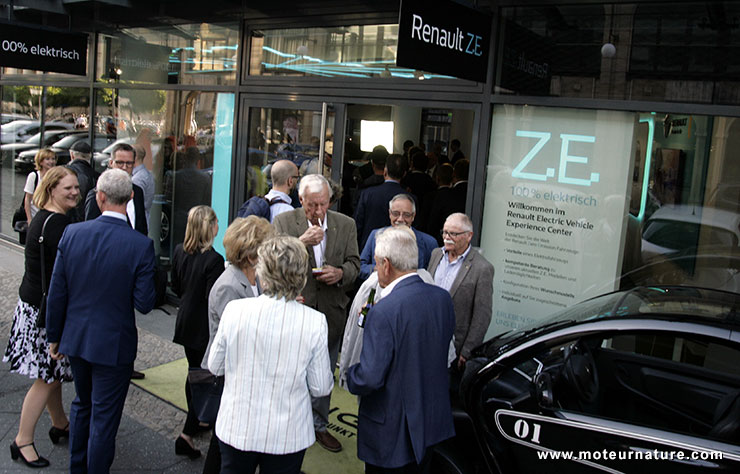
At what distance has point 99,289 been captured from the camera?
3.89 metres

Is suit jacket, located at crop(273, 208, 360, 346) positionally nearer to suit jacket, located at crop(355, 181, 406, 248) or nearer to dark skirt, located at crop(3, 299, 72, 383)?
suit jacket, located at crop(355, 181, 406, 248)

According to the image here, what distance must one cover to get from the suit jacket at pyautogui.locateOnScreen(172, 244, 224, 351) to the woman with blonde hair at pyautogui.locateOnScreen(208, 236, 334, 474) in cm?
128

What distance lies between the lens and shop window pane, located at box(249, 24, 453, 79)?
673cm

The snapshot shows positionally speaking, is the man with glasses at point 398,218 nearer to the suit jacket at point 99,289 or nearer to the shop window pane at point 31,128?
the suit jacket at point 99,289

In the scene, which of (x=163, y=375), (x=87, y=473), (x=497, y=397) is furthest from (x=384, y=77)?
(x=87, y=473)

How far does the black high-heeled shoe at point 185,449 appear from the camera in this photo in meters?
4.66

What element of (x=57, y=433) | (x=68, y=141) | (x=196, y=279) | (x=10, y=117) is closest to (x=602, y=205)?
(x=196, y=279)

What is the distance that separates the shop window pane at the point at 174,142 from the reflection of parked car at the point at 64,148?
24 centimetres

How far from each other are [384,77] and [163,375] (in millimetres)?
3553

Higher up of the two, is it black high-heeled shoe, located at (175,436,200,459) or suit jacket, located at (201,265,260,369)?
suit jacket, located at (201,265,260,369)

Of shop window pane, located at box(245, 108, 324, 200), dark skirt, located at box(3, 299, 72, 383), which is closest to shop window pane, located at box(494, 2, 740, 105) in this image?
shop window pane, located at box(245, 108, 324, 200)

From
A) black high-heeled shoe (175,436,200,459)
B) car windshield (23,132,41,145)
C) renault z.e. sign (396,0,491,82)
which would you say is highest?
renault z.e. sign (396,0,491,82)

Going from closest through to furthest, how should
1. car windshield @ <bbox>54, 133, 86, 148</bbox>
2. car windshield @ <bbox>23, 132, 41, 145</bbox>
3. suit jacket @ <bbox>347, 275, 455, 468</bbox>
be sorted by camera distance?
suit jacket @ <bbox>347, 275, 455, 468</bbox>
car windshield @ <bbox>54, 133, 86, 148</bbox>
car windshield @ <bbox>23, 132, 41, 145</bbox>

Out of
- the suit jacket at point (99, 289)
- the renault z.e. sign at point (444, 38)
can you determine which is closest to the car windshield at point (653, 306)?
the renault z.e. sign at point (444, 38)
